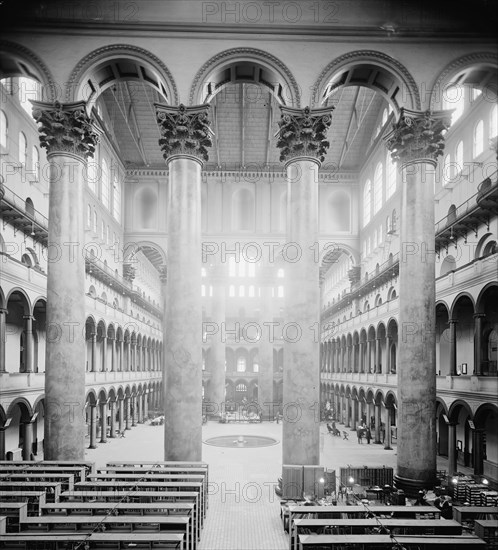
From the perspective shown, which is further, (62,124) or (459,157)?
(459,157)

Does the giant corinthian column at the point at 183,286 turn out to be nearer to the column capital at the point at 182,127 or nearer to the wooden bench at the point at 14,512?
the column capital at the point at 182,127

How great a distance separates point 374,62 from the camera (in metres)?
19.5

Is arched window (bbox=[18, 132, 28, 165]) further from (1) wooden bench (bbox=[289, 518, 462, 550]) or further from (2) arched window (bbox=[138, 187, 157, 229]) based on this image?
(1) wooden bench (bbox=[289, 518, 462, 550])

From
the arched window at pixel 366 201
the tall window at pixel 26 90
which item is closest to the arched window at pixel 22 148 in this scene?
the tall window at pixel 26 90

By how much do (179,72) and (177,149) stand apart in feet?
8.84

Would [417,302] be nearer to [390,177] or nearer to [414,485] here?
[414,485]

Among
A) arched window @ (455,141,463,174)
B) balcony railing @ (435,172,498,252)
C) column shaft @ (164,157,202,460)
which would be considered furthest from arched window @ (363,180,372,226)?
column shaft @ (164,157,202,460)

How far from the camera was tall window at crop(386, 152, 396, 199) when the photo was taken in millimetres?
38938

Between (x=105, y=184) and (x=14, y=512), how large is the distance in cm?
3247

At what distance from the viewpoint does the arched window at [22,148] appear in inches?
1090

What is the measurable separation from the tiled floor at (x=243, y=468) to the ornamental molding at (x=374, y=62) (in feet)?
44.5

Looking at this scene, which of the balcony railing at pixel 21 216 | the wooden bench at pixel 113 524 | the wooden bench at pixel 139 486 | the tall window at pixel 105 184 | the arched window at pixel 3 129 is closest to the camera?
the wooden bench at pixel 113 524

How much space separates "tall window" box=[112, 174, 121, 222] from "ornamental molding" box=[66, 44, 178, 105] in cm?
2674

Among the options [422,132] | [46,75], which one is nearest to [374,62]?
[422,132]
